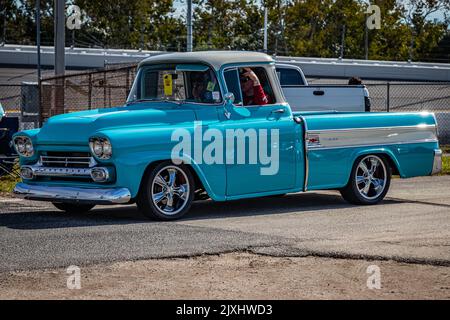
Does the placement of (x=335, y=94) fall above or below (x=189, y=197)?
above

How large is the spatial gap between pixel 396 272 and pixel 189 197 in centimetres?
326

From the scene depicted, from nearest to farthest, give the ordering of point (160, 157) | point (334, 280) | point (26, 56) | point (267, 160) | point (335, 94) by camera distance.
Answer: point (334, 280), point (160, 157), point (267, 160), point (335, 94), point (26, 56)

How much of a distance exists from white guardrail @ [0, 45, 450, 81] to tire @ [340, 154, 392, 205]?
22.6m

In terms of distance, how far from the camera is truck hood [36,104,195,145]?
32.2 ft

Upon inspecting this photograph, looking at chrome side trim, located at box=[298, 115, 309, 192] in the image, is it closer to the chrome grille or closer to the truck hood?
the truck hood

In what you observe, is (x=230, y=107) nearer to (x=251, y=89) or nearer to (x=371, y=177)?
(x=251, y=89)

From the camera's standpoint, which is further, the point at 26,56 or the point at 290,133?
the point at 26,56

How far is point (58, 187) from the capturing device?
32.6ft

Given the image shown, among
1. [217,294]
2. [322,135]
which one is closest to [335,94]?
[322,135]

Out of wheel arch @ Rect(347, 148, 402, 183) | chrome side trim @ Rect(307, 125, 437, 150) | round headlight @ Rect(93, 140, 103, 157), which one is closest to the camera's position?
round headlight @ Rect(93, 140, 103, 157)

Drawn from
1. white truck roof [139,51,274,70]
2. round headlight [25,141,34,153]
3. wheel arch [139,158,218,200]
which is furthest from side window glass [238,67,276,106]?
round headlight [25,141,34,153]

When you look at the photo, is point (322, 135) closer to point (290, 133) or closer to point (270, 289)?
point (290, 133)

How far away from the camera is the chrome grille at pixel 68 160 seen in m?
9.79
